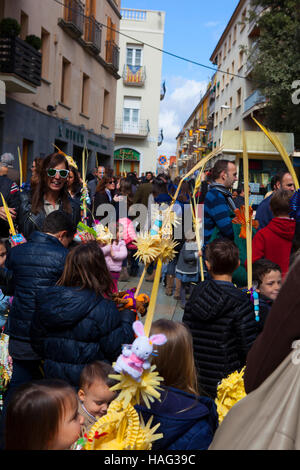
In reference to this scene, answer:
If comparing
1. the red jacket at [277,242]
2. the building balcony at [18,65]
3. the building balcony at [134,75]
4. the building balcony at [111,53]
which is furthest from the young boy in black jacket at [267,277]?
the building balcony at [134,75]

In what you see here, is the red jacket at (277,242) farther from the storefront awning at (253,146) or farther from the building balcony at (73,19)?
the building balcony at (73,19)

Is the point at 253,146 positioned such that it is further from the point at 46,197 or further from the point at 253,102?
the point at 46,197

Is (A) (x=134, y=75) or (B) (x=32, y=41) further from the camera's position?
(A) (x=134, y=75)

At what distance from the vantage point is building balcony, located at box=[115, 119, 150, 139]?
39.9m

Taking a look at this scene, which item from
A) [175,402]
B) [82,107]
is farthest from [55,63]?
[175,402]

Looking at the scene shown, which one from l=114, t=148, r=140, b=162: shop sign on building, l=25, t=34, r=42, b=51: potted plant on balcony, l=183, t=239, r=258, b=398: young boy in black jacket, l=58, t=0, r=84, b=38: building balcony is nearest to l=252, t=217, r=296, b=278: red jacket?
l=183, t=239, r=258, b=398: young boy in black jacket

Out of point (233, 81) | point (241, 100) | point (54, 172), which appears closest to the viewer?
point (54, 172)

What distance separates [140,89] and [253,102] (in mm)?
13039

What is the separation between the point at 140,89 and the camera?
1593 inches

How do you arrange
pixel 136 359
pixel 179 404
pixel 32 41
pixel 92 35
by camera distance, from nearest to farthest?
pixel 136 359, pixel 179 404, pixel 32 41, pixel 92 35

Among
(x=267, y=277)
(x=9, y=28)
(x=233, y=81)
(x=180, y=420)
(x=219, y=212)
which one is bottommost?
(x=180, y=420)

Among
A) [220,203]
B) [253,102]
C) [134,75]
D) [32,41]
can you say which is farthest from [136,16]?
[220,203]

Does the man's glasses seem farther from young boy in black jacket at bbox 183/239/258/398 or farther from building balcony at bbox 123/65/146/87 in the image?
building balcony at bbox 123/65/146/87

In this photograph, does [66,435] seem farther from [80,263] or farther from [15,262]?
[15,262]
